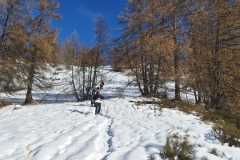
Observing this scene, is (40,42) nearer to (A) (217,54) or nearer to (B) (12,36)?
(B) (12,36)

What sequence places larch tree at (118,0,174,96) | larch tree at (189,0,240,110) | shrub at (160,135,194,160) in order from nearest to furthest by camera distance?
1. shrub at (160,135,194,160)
2. larch tree at (189,0,240,110)
3. larch tree at (118,0,174,96)

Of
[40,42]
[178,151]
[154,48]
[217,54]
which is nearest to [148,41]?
[154,48]

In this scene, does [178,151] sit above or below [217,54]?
below

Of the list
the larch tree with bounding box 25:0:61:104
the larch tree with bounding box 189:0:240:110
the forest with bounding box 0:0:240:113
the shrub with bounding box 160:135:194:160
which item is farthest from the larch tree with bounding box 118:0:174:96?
the shrub with bounding box 160:135:194:160

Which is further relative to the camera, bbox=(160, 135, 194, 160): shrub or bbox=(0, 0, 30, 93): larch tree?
bbox=(0, 0, 30, 93): larch tree

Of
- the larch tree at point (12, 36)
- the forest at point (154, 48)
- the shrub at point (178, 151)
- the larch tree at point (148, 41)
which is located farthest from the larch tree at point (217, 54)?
the larch tree at point (12, 36)

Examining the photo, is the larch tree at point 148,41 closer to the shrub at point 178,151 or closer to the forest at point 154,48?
the forest at point 154,48

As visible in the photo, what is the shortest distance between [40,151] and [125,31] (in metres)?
16.6

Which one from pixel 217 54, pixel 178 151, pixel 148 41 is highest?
pixel 148 41

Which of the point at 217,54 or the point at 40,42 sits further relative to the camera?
the point at 40,42

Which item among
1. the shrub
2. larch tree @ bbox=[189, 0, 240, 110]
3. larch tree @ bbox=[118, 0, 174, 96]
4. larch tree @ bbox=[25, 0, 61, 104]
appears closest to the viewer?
the shrub

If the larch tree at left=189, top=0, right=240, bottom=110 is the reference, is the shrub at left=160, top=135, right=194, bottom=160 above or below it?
below

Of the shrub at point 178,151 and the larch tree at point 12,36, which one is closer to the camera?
the shrub at point 178,151

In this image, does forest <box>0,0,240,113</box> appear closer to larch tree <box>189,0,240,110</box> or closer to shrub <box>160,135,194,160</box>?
larch tree <box>189,0,240,110</box>
